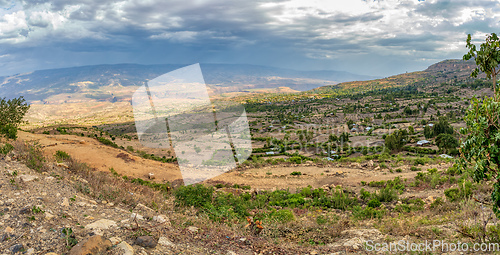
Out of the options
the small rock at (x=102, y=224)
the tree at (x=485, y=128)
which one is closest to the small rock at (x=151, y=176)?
the small rock at (x=102, y=224)

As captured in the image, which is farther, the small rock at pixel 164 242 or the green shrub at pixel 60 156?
the green shrub at pixel 60 156

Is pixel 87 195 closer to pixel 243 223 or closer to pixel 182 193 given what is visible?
pixel 182 193

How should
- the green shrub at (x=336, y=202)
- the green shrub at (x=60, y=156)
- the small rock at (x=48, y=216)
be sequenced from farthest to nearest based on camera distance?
the green shrub at (x=336, y=202)
the green shrub at (x=60, y=156)
the small rock at (x=48, y=216)

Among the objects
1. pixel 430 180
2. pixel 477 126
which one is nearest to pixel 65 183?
pixel 477 126

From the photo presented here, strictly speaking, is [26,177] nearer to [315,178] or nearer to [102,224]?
[102,224]

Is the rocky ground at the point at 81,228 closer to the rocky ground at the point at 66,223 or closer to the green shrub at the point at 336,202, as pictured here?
the rocky ground at the point at 66,223
